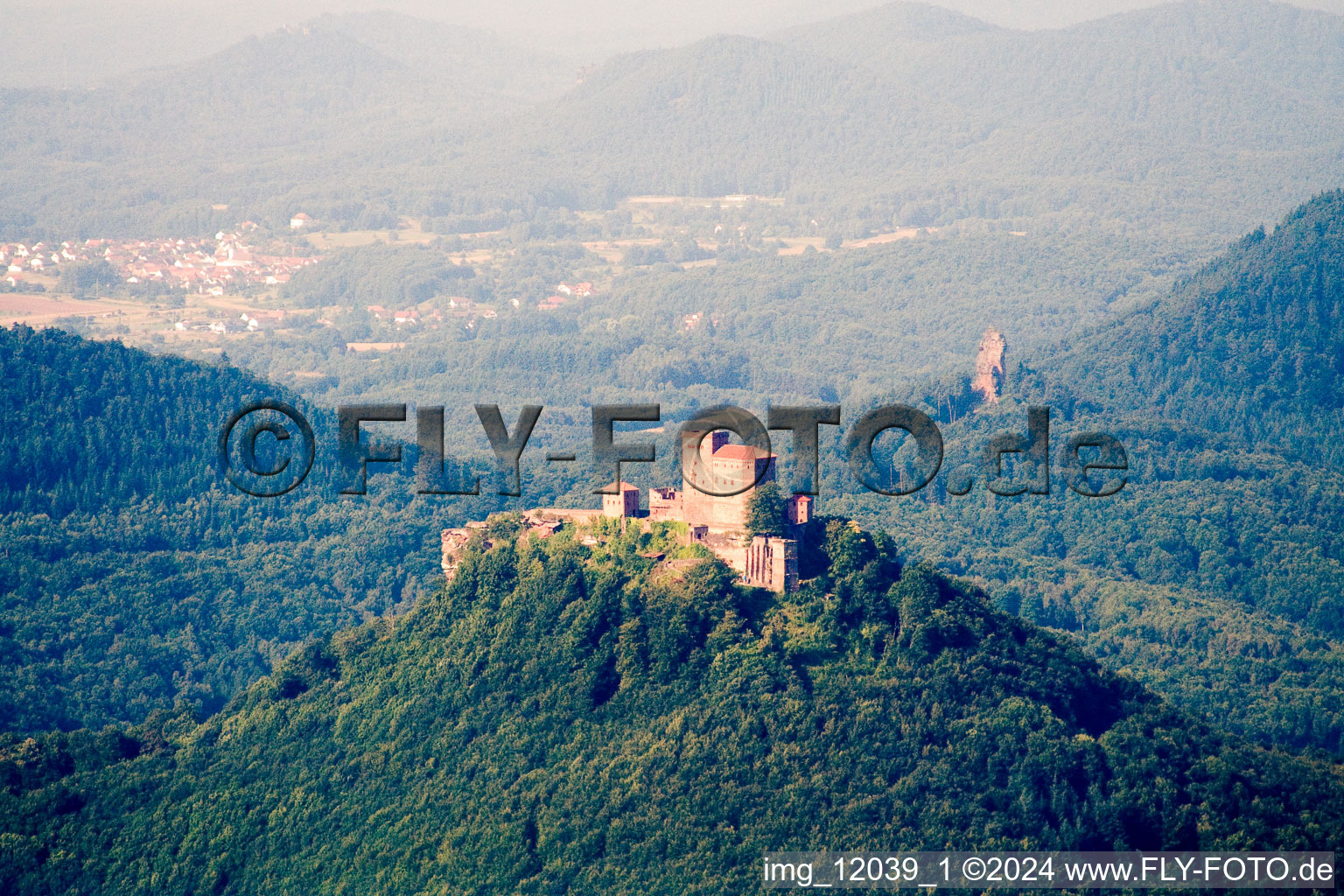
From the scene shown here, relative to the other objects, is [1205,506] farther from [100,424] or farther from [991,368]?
[100,424]

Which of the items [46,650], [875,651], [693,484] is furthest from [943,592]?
[46,650]

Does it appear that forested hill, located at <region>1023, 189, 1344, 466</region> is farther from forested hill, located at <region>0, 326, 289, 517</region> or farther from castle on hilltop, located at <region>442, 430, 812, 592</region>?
castle on hilltop, located at <region>442, 430, 812, 592</region>

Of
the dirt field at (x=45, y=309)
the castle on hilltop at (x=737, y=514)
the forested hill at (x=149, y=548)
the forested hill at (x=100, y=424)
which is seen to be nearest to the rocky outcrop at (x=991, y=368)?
the forested hill at (x=149, y=548)

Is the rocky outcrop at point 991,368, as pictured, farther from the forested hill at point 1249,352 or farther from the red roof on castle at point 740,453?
the red roof on castle at point 740,453

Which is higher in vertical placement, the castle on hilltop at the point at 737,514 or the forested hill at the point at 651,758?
the castle on hilltop at the point at 737,514

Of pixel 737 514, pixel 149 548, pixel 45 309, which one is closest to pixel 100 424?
pixel 149 548

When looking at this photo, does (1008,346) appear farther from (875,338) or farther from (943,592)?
(943,592)
